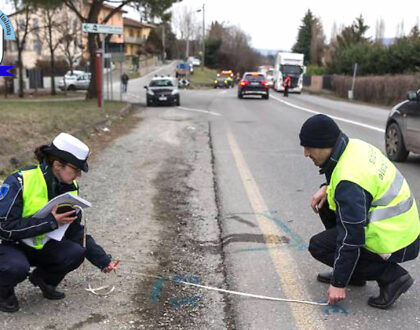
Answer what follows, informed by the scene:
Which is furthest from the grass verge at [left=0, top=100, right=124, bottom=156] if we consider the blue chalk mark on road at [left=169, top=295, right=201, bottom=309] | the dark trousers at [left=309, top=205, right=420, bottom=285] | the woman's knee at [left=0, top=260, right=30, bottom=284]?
the dark trousers at [left=309, top=205, right=420, bottom=285]

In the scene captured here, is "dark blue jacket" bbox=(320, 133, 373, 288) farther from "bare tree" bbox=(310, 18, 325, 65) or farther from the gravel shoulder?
"bare tree" bbox=(310, 18, 325, 65)

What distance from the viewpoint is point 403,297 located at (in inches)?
153

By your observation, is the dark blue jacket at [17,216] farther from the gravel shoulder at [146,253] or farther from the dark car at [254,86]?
the dark car at [254,86]

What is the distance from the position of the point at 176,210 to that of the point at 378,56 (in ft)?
134

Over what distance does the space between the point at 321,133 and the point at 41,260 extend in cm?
208

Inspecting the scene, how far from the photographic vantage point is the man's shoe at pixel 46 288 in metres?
3.70

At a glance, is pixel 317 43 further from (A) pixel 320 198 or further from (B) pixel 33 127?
(A) pixel 320 198

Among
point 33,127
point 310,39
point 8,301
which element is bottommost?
point 33,127

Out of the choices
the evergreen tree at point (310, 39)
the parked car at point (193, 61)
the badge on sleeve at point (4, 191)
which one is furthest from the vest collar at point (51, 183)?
the evergreen tree at point (310, 39)

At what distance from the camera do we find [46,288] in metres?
3.70

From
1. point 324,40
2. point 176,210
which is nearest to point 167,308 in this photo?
point 176,210

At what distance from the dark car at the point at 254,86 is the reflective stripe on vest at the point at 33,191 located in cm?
2960

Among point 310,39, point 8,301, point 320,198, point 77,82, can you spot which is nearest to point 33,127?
point 8,301

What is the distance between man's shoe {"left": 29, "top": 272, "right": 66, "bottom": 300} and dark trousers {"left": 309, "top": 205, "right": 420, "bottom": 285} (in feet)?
6.21
